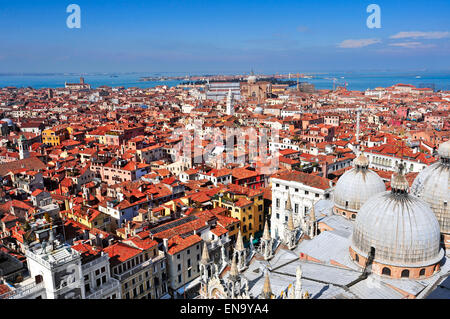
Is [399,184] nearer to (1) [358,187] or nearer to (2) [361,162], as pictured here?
(1) [358,187]

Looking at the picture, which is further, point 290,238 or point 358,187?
point 358,187

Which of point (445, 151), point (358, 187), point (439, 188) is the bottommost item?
point (358, 187)

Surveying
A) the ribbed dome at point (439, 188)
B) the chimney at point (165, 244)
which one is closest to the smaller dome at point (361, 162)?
the ribbed dome at point (439, 188)

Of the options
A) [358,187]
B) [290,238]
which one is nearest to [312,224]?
[290,238]

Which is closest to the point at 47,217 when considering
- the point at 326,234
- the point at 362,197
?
the point at 326,234
